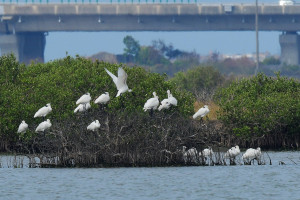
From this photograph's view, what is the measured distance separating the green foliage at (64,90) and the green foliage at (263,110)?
82.1 inches

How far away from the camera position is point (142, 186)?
29.8 meters

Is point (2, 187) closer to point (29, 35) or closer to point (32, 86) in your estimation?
point (32, 86)

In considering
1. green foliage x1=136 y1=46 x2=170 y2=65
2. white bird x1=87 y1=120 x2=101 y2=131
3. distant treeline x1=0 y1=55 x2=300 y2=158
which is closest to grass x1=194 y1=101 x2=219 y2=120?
distant treeline x1=0 y1=55 x2=300 y2=158

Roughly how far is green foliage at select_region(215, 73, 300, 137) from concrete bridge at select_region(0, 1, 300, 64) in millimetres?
85899

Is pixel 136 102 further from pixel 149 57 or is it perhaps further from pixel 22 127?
pixel 149 57

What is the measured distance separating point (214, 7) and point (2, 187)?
10465 cm

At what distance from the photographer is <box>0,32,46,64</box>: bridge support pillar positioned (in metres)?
141

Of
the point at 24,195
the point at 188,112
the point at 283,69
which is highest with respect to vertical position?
the point at 283,69

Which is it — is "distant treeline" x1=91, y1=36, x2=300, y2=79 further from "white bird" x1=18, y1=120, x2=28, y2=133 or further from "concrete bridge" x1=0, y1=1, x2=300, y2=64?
"white bird" x1=18, y1=120, x2=28, y2=133

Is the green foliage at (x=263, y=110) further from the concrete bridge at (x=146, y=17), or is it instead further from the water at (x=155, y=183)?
the concrete bridge at (x=146, y=17)

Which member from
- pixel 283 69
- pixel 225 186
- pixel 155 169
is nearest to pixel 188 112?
pixel 155 169

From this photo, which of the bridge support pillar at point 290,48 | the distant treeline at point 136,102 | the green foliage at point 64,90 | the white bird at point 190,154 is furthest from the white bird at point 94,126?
the bridge support pillar at point 290,48

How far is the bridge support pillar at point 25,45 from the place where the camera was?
463 feet

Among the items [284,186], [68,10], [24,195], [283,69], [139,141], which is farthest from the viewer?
[283,69]
